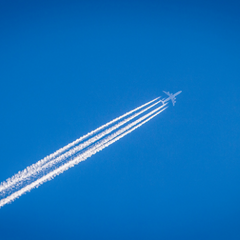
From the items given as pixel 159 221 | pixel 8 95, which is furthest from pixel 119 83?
pixel 159 221

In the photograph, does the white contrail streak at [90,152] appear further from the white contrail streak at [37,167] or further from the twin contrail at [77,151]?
the white contrail streak at [37,167]

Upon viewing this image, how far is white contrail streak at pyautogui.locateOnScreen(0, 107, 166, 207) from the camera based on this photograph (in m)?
5.38

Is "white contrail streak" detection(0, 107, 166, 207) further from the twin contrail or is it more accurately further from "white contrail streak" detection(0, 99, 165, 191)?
"white contrail streak" detection(0, 99, 165, 191)

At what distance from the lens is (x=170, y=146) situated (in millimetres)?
6477

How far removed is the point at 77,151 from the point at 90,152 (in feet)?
1.22

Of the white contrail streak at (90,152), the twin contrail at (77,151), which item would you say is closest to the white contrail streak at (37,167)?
Answer: the twin contrail at (77,151)

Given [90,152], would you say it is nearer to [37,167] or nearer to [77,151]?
[77,151]

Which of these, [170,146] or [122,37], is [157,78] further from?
[170,146]

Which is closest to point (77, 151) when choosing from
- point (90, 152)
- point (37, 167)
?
point (90, 152)

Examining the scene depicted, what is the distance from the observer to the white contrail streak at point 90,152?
212 inches

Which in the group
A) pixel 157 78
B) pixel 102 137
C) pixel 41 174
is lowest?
pixel 41 174

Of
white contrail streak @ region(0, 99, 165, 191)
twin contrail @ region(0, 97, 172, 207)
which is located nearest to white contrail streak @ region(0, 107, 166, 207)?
twin contrail @ region(0, 97, 172, 207)

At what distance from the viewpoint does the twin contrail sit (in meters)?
5.38

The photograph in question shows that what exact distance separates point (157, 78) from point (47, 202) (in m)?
5.02
